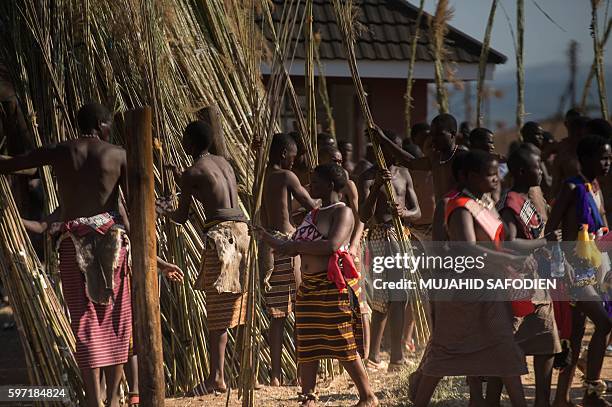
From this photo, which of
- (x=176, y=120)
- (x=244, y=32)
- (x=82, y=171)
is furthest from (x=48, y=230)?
(x=244, y=32)

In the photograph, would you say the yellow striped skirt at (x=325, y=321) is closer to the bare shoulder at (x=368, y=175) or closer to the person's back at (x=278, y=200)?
the person's back at (x=278, y=200)

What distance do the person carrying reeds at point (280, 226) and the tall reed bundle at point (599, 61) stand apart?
411 centimetres

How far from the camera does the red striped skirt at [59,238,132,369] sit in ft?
16.3

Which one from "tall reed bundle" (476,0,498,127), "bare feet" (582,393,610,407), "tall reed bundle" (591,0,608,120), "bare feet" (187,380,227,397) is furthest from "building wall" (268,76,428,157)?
"bare feet" (582,393,610,407)

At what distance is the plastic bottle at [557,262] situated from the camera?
5.11 meters

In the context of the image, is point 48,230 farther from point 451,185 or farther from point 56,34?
point 451,185

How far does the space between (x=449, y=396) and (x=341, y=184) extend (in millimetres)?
1589

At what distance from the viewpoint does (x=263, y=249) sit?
6.44m

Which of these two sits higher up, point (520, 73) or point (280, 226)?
point (520, 73)

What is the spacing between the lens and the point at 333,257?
17.2 feet

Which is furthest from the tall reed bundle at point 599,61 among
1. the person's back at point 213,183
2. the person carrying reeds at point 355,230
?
the person's back at point 213,183

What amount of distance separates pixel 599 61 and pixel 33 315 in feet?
21.2

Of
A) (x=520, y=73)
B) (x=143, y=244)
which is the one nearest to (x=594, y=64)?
(x=520, y=73)

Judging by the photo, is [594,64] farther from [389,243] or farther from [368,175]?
[389,243]
